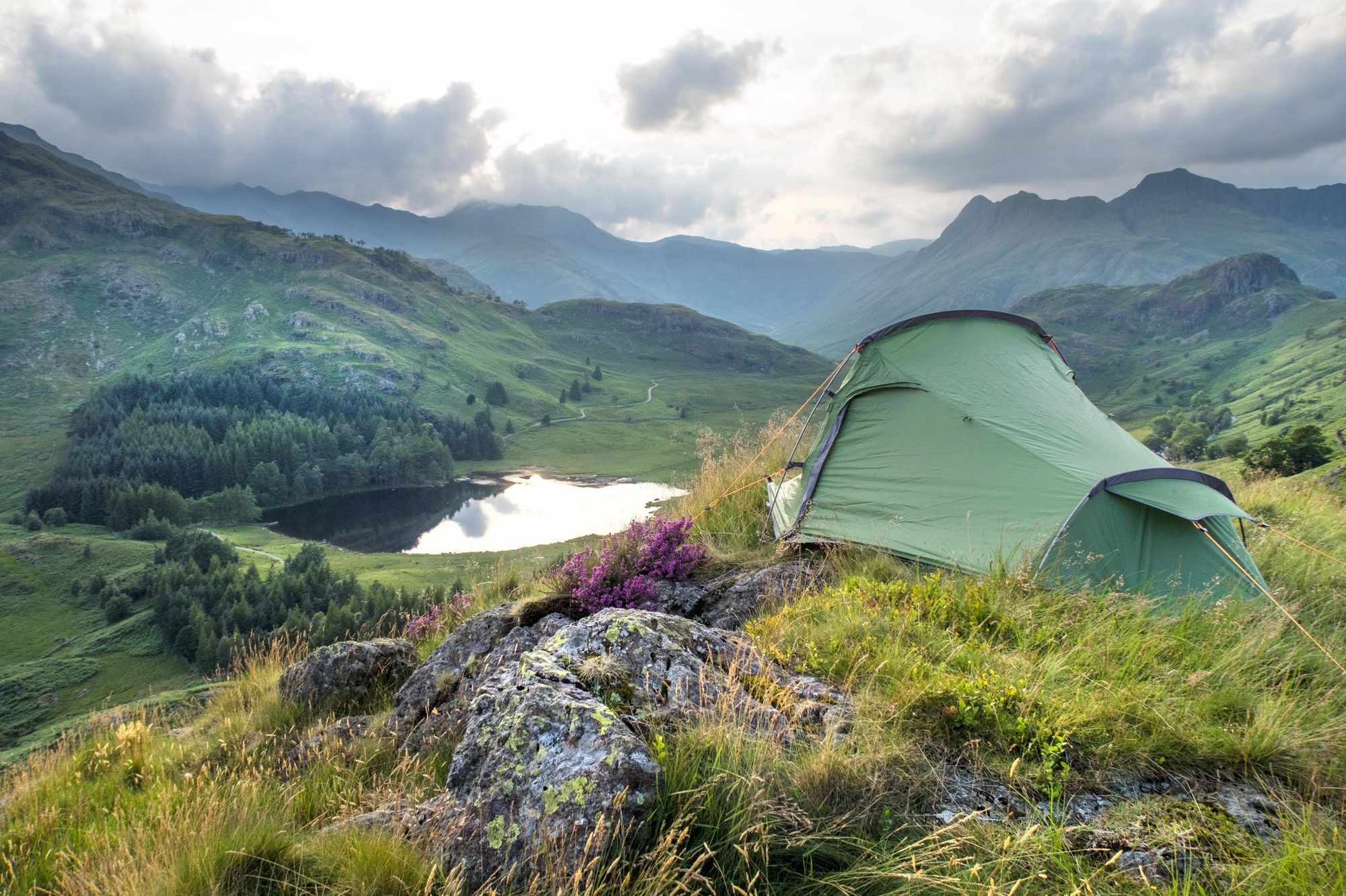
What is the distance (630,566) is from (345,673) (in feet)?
12.7

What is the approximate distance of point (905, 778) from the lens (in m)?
3.74

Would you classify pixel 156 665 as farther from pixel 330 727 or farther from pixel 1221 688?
pixel 1221 688

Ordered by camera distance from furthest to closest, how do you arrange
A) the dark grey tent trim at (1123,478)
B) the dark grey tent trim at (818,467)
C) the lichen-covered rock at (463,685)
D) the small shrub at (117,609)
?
the small shrub at (117,609) → the dark grey tent trim at (818,467) → the dark grey tent trim at (1123,478) → the lichen-covered rock at (463,685)

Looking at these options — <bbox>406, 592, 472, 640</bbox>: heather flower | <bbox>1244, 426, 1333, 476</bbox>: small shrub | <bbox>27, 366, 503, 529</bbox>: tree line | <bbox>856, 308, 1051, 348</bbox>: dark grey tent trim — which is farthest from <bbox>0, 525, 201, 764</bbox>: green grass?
<bbox>1244, 426, 1333, 476</bbox>: small shrub

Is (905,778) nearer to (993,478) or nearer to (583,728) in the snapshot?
(583,728)

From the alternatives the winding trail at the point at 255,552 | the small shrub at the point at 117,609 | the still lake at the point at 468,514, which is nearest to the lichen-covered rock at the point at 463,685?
the still lake at the point at 468,514

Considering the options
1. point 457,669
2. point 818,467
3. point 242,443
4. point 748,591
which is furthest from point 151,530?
point 748,591

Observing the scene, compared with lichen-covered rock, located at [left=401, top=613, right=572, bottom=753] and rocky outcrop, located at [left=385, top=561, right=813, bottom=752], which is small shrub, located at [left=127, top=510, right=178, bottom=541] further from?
lichen-covered rock, located at [left=401, top=613, right=572, bottom=753]

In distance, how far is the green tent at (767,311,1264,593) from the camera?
7426 millimetres

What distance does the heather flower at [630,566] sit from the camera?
8.36 m

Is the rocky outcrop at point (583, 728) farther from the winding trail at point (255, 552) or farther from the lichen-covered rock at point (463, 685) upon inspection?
the winding trail at point (255, 552)

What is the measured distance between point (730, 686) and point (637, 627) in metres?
0.90

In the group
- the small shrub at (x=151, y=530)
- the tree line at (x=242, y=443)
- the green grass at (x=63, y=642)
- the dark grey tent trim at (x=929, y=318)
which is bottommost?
the green grass at (x=63, y=642)

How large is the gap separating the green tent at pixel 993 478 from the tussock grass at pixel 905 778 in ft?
3.67
